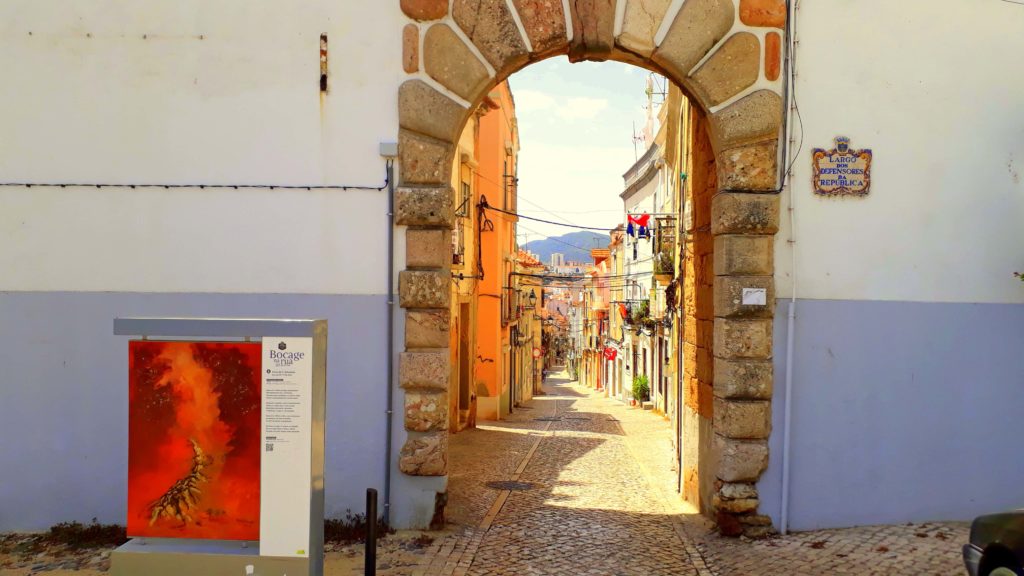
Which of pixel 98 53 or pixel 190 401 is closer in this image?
pixel 190 401

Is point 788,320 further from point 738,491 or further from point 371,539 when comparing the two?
point 371,539

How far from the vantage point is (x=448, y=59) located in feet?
26.0

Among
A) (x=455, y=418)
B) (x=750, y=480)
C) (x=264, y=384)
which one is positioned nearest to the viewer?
(x=264, y=384)

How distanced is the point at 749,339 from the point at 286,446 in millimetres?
4660

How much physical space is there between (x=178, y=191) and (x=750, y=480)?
5961mm

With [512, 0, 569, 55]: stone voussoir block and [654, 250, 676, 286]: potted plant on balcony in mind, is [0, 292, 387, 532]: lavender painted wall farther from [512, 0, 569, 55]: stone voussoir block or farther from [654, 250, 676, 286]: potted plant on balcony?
[654, 250, 676, 286]: potted plant on balcony

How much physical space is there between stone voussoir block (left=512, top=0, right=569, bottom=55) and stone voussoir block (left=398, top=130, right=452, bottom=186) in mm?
1339

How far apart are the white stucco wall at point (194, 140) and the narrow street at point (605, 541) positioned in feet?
8.32

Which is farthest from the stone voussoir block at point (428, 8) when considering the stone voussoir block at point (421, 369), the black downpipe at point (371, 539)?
the black downpipe at point (371, 539)

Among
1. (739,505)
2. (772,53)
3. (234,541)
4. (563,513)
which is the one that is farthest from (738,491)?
(234,541)

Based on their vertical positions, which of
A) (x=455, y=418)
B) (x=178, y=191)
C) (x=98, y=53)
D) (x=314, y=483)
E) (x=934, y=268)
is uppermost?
(x=98, y=53)

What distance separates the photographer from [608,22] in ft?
26.1

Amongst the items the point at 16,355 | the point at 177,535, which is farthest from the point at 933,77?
the point at 16,355

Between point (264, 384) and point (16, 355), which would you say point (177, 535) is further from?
point (16, 355)
